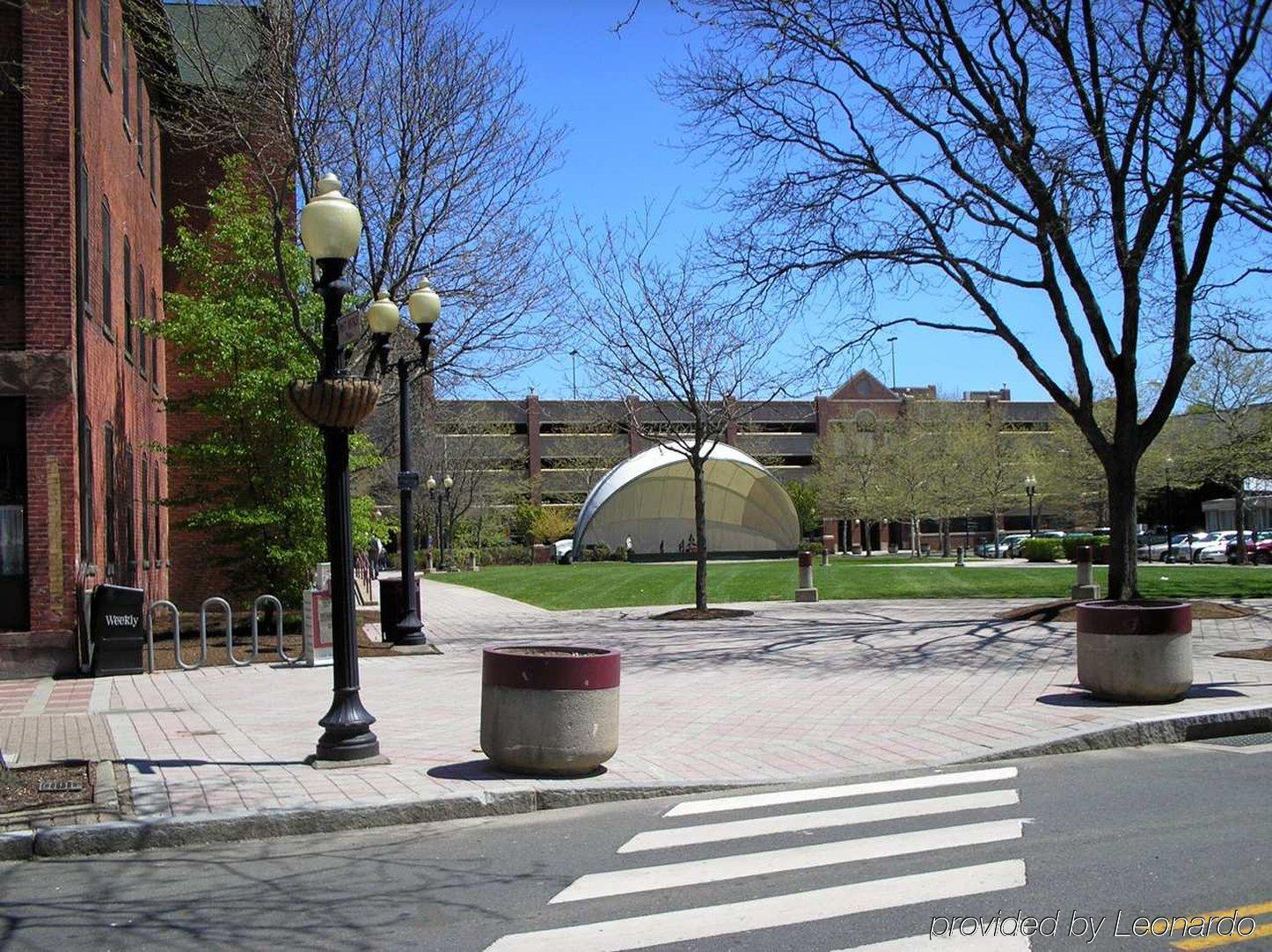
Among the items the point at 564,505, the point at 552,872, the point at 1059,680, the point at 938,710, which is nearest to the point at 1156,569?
the point at 1059,680

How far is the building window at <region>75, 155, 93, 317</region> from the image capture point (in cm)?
1544

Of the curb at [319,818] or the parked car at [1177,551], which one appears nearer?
the curb at [319,818]

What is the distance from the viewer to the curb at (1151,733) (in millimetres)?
9500

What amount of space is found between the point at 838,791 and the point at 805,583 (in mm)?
19323

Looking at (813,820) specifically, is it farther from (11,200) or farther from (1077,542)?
(1077,542)

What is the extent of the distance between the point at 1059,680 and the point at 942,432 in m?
53.2

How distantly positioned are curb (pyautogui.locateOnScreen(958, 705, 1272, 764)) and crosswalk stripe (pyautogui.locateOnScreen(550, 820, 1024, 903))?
90.6 inches

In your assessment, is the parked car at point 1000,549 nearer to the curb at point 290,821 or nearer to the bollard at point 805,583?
the bollard at point 805,583

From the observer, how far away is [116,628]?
14969 mm

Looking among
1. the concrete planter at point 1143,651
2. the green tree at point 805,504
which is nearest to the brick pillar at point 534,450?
the green tree at point 805,504

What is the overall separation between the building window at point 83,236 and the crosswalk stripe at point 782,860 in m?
12.4

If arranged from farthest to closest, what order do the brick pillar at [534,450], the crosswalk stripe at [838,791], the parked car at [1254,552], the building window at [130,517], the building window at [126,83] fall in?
the brick pillar at [534,450], the parked car at [1254,552], the building window at [126,83], the building window at [130,517], the crosswalk stripe at [838,791]

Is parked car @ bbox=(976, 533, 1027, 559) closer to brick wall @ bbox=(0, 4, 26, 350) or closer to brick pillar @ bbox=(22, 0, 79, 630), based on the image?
brick pillar @ bbox=(22, 0, 79, 630)

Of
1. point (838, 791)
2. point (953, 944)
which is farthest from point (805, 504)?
point (953, 944)
